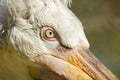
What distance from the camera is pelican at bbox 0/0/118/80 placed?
3.53 meters

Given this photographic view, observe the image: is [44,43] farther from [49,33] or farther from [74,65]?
[74,65]

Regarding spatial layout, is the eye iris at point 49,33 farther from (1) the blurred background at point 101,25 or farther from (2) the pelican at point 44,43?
(1) the blurred background at point 101,25

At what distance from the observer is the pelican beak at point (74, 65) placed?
11.8ft

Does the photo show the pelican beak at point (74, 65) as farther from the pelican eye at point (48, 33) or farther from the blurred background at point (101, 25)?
the blurred background at point (101, 25)

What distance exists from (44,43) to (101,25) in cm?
494

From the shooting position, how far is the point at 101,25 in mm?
8484

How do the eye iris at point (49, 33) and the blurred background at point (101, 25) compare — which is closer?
the eye iris at point (49, 33)

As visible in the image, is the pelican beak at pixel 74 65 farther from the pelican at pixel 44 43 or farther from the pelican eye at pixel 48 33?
the pelican eye at pixel 48 33

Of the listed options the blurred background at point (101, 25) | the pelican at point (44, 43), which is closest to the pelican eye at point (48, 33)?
the pelican at point (44, 43)

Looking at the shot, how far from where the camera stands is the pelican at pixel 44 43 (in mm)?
3531

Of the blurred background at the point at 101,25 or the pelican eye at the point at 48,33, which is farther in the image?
the blurred background at the point at 101,25

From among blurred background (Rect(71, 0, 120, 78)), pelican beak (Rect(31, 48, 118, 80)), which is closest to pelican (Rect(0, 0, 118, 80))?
pelican beak (Rect(31, 48, 118, 80))

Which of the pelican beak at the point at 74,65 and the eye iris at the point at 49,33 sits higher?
the eye iris at the point at 49,33

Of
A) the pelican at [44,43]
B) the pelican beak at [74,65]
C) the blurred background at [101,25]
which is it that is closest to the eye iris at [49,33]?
the pelican at [44,43]
